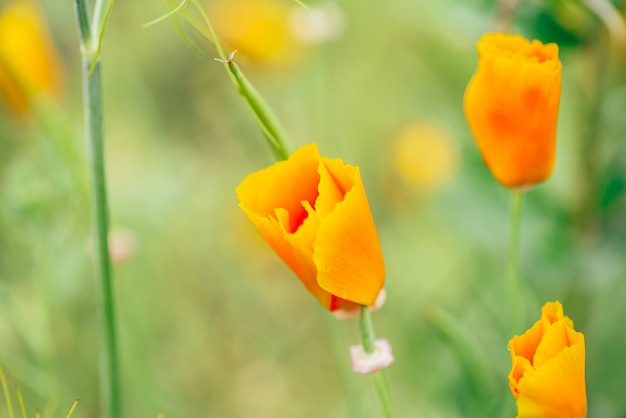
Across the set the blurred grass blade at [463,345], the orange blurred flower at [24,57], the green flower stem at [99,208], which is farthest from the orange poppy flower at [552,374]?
the orange blurred flower at [24,57]

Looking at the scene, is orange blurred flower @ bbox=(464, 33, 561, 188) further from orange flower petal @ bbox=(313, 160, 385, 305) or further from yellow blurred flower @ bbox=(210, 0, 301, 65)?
yellow blurred flower @ bbox=(210, 0, 301, 65)

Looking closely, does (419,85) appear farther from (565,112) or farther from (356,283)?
(356,283)

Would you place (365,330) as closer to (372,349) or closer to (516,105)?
(372,349)

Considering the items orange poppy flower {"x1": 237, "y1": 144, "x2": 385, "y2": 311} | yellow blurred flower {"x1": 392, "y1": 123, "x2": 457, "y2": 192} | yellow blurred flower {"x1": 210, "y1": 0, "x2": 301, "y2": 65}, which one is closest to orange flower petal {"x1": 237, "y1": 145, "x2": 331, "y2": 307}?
orange poppy flower {"x1": 237, "y1": 144, "x2": 385, "y2": 311}

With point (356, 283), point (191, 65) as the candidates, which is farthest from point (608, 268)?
point (191, 65)

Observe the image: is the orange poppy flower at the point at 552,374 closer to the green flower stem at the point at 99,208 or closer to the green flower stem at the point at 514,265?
the green flower stem at the point at 514,265

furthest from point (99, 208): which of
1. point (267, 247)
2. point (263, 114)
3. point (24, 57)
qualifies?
point (267, 247)
